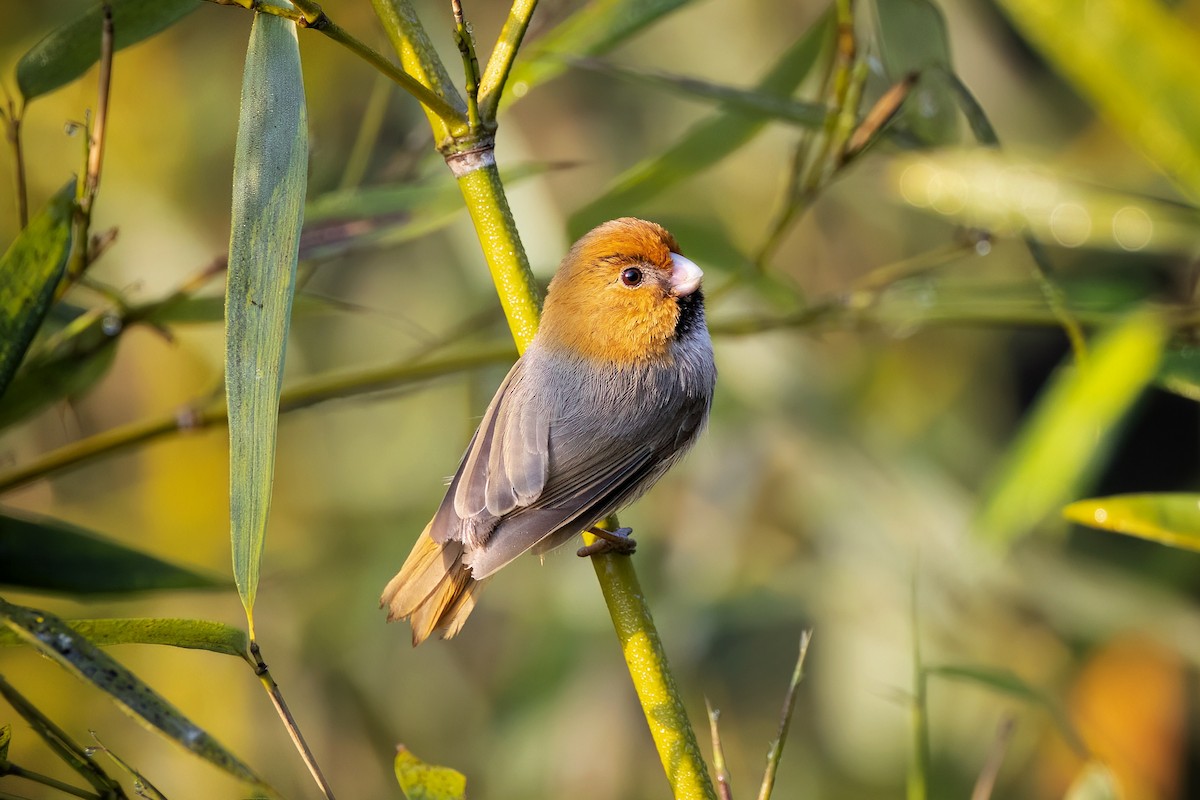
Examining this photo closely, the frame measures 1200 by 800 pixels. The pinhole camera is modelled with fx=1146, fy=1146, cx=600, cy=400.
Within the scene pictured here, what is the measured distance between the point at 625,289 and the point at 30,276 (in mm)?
1056

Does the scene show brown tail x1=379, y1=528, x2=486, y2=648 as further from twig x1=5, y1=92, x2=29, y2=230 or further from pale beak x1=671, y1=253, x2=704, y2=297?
twig x1=5, y1=92, x2=29, y2=230

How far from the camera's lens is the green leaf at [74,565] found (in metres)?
1.78

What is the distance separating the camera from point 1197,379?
191 cm

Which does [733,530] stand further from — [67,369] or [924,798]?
[67,369]

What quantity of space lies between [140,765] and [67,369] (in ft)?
5.97

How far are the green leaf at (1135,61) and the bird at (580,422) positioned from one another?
0.83 m

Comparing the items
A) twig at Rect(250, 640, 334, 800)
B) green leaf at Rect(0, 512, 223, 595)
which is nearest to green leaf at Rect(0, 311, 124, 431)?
green leaf at Rect(0, 512, 223, 595)

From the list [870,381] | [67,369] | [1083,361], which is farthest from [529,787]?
[1083,361]

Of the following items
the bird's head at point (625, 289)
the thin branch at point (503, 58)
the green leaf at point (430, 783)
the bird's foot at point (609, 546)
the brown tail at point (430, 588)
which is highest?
the bird's head at point (625, 289)

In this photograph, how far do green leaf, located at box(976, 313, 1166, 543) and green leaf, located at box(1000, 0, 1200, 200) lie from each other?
1.36 ft

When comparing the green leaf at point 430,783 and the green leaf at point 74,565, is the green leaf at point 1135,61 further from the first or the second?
the green leaf at point 74,565

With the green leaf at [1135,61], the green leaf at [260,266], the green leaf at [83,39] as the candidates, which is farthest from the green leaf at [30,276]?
the green leaf at [1135,61]

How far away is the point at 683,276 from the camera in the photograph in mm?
2225

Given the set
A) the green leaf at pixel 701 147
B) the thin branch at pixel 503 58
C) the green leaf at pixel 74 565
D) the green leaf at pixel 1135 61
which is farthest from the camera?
the green leaf at pixel 701 147
